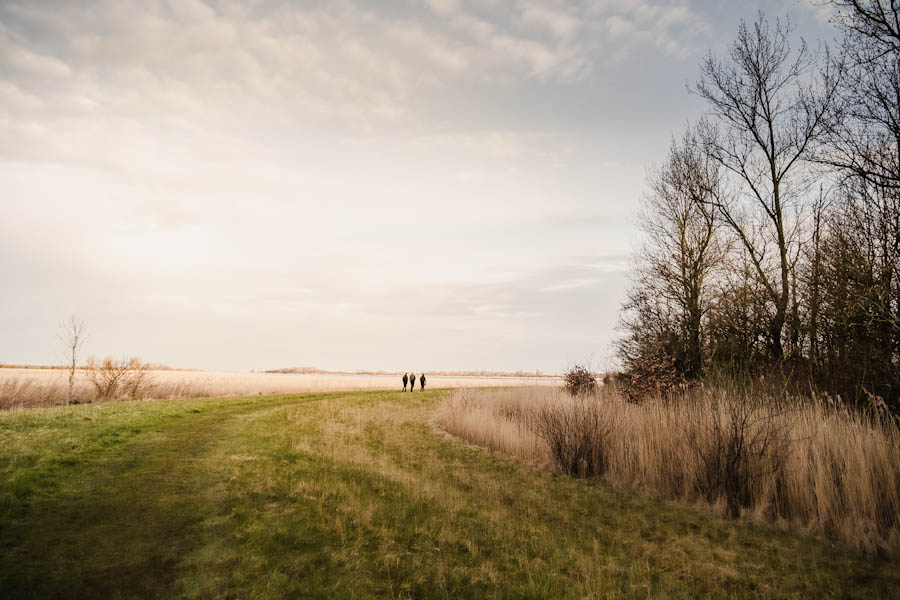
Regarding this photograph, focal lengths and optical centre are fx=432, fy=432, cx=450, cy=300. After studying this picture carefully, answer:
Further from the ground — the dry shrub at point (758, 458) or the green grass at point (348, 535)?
the dry shrub at point (758, 458)

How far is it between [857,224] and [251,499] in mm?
14726

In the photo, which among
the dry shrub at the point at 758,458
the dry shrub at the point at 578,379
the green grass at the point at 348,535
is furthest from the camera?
the dry shrub at the point at 578,379

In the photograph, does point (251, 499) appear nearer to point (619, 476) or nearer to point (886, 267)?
point (619, 476)

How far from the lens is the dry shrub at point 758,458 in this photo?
6.78 m

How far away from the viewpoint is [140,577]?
189 inches

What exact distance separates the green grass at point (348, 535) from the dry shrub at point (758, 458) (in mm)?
764

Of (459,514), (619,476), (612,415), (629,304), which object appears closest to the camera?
(459,514)

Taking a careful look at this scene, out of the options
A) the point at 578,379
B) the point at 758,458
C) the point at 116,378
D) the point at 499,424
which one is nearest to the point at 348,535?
the point at 758,458

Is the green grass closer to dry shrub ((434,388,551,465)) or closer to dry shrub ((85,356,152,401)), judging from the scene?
dry shrub ((434,388,551,465))

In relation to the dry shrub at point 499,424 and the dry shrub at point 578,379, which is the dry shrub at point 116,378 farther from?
the dry shrub at point 578,379

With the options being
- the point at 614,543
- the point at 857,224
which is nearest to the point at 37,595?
the point at 614,543

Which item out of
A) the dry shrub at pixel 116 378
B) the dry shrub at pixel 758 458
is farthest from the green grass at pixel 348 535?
the dry shrub at pixel 116 378

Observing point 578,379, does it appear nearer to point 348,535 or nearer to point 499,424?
point 499,424

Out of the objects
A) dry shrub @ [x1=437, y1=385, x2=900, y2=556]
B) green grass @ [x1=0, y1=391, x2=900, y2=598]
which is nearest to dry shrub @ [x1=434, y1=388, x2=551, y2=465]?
dry shrub @ [x1=437, y1=385, x2=900, y2=556]
